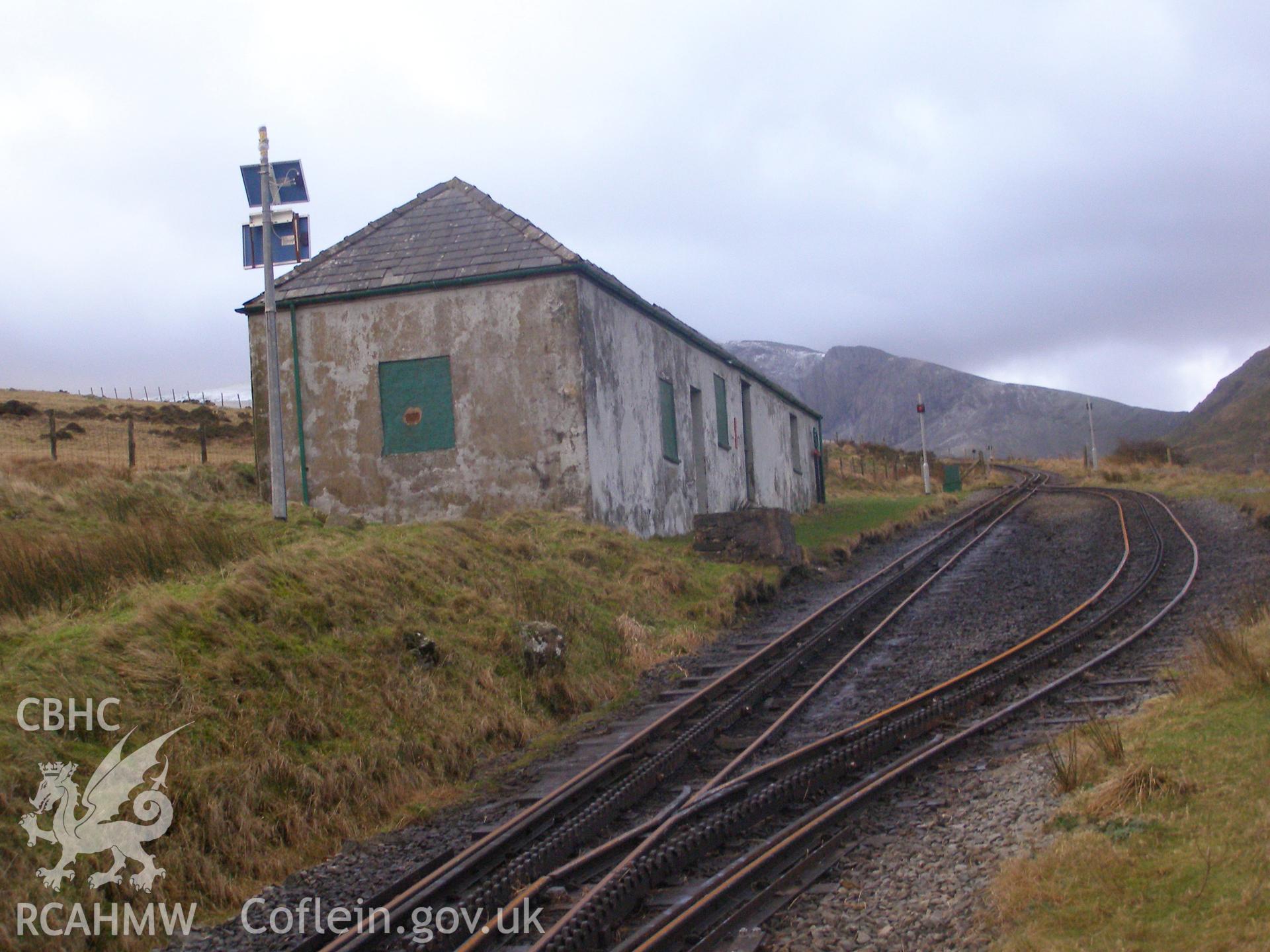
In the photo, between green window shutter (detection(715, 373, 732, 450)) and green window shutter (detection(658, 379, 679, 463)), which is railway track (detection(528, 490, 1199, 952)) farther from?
green window shutter (detection(715, 373, 732, 450))

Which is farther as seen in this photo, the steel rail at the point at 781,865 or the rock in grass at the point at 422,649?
the rock in grass at the point at 422,649

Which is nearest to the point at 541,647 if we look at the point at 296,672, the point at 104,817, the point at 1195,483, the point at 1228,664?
the point at 296,672

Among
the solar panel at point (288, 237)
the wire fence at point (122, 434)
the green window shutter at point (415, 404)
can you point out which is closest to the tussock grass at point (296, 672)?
the solar panel at point (288, 237)

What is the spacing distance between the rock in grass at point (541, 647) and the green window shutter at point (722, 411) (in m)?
14.9

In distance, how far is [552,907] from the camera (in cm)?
599

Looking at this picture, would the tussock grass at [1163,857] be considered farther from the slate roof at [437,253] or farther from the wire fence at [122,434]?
the wire fence at [122,434]

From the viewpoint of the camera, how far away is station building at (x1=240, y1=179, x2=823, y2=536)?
720 inches

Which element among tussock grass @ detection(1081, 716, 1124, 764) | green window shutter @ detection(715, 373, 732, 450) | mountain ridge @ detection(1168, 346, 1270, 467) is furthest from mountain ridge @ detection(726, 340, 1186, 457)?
tussock grass @ detection(1081, 716, 1124, 764)

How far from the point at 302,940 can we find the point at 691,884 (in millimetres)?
2058

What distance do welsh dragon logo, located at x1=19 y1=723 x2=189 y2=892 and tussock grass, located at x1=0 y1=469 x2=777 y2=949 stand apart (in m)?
0.07

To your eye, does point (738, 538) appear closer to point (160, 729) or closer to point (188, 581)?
point (188, 581)

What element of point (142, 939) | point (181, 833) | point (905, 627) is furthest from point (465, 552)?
point (142, 939)

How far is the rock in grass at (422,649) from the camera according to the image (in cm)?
1022

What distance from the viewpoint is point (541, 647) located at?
11.4 meters
